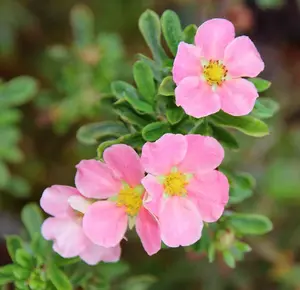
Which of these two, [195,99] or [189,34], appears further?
[189,34]

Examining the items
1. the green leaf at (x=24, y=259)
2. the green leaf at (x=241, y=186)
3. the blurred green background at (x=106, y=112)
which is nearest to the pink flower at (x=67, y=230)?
the green leaf at (x=24, y=259)

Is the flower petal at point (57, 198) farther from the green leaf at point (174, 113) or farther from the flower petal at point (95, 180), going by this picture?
the green leaf at point (174, 113)

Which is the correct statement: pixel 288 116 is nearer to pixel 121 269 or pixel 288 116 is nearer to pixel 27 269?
pixel 121 269

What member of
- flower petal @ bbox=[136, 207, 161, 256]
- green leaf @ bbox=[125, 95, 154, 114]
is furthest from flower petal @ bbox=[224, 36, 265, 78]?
flower petal @ bbox=[136, 207, 161, 256]

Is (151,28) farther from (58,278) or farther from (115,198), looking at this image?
(58,278)

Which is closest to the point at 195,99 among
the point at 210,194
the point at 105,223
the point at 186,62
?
the point at 186,62

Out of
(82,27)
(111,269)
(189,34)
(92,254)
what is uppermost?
(189,34)

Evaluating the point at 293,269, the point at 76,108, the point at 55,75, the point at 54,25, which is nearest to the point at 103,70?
the point at 76,108
